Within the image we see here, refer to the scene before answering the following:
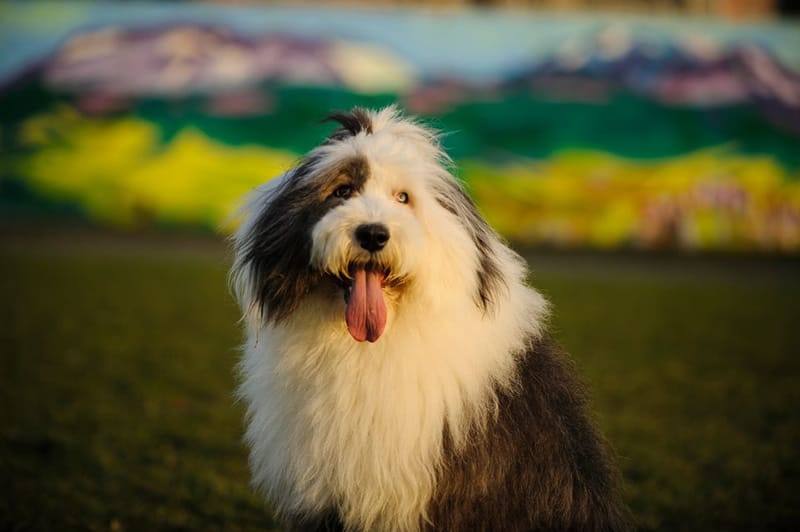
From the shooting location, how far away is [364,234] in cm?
317

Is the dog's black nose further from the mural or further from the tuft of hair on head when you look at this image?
the mural

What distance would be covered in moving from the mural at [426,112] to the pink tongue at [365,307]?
1973 centimetres

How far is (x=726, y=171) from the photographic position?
23.5m

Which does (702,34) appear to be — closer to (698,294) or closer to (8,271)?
(698,294)

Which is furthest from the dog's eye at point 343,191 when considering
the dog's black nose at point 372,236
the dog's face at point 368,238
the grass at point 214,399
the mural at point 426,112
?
the mural at point 426,112

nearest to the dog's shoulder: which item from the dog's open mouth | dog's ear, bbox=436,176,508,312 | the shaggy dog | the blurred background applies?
the shaggy dog

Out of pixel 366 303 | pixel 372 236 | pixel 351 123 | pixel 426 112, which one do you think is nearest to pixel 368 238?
pixel 372 236

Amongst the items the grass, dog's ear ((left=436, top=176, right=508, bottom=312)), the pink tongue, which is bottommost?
the grass

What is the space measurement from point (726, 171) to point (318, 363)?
22.1m

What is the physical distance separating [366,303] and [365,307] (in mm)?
16

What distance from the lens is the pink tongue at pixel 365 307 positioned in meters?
3.26

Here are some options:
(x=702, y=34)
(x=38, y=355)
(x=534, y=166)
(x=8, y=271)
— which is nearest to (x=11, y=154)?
(x=8, y=271)

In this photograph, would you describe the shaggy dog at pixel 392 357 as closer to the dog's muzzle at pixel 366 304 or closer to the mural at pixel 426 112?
the dog's muzzle at pixel 366 304

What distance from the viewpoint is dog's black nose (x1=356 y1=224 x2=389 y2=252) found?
3160mm
